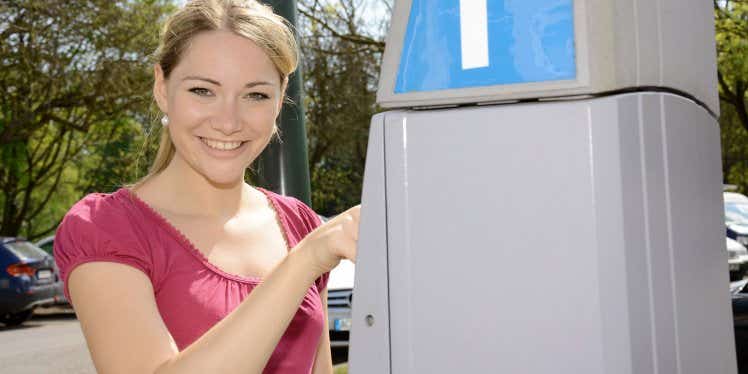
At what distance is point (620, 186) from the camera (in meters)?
1.14

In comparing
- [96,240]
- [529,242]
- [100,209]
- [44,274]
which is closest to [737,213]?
[44,274]

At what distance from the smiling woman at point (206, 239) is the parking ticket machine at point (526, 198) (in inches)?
7.4

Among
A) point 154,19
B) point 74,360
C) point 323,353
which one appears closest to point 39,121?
point 154,19

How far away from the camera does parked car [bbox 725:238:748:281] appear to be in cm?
1381

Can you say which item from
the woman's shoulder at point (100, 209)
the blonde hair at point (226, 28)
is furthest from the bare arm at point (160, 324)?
the blonde hair at point (226, 28)

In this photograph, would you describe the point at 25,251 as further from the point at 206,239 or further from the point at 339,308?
the point at 206,239

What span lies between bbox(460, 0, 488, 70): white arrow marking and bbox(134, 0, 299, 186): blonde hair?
83 centimetres

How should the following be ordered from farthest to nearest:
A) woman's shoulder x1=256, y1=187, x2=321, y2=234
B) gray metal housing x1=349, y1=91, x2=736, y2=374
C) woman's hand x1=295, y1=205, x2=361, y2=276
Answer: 1. woman's shoulder x1=256, y1=187, x2=321, y2=234
2. woman's hand x1=295, y1=205, x2=361, y2=276
3. gray metal housing x1=349, y1=91, x2=736, y2=374

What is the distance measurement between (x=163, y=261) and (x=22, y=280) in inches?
475

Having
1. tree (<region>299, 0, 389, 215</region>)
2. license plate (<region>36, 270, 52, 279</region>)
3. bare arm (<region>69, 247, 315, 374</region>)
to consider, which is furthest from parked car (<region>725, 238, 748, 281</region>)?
bare arm (<region>69, 247, 315, 374</region>)

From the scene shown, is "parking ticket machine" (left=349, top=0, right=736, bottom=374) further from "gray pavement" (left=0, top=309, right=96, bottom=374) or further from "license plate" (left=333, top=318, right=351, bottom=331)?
"gray pavement" (left=0, top=309, right=96, bottom=374)

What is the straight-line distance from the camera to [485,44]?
1.21m

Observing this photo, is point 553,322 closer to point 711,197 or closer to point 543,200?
point 543,200

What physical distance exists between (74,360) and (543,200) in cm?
943
